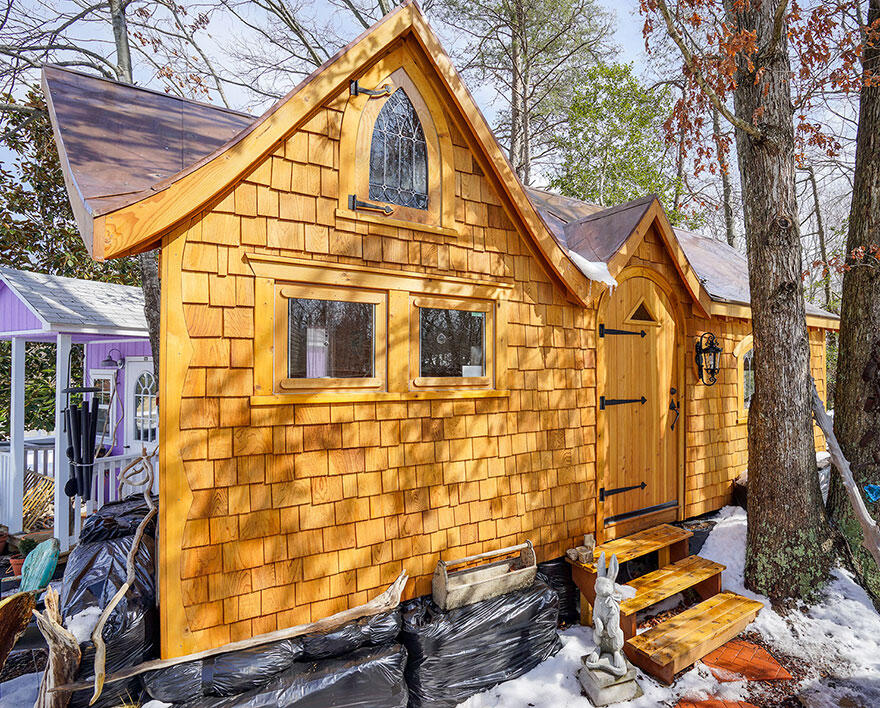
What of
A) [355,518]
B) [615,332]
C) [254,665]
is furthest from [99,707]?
[615,332]

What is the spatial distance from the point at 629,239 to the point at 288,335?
3.42 metres

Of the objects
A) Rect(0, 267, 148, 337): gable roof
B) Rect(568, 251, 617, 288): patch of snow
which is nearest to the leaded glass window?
Rect(568, 251, 617, 288): patch of snow

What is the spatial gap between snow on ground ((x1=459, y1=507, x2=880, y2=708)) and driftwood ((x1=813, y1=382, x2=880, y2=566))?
0.51 m

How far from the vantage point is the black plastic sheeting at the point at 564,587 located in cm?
429

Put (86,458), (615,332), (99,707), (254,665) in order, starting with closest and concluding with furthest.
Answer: (99,707)
(254,665)
(615,332)
(86,458)

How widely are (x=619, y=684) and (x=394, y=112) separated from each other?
4.47 meters

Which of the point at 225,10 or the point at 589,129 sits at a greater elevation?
the point at 225,10

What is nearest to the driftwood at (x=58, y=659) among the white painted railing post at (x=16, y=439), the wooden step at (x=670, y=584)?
the wooden step at (x=670, y=584)

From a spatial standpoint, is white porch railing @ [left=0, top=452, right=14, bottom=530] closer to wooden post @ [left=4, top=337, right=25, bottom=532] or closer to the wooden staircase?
wooden post @ [left=4, top=337, right=25, bottom=532]

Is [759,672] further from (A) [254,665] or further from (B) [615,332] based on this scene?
(A) [254,665]

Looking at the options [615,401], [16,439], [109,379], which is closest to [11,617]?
[16,439]

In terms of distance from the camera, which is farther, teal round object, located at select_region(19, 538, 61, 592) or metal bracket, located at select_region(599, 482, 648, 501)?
metal bracket, located at select_region(599, 482, 648, 501)

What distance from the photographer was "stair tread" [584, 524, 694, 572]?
173 inches

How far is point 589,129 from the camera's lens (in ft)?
41.0
